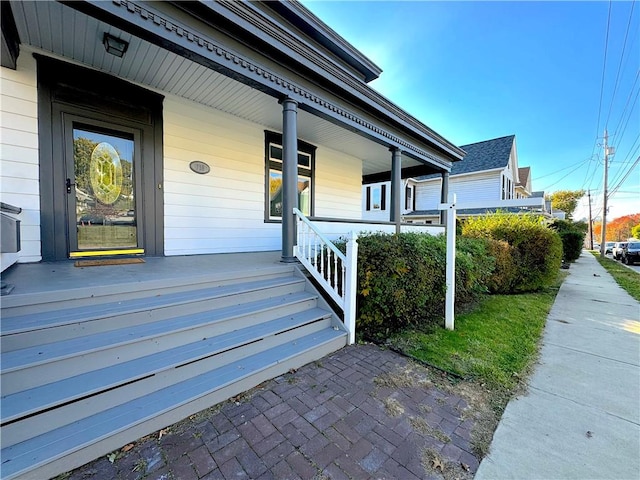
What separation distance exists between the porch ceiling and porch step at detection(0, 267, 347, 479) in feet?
9.83

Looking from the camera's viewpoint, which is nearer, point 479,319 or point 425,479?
point 425,479

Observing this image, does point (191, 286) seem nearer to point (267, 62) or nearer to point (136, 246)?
point (136, 246)

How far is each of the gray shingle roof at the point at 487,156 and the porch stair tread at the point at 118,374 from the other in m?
16.7

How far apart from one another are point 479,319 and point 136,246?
19.3ft

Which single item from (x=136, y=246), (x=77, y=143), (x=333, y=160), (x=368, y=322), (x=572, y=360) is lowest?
(x=572, y=360)

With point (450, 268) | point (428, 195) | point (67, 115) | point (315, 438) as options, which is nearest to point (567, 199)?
point (428, 195)

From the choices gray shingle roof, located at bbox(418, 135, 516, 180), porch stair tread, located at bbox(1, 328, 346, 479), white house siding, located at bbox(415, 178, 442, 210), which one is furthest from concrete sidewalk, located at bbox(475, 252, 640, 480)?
white house siding, located at bbox(415, 178, 442, 210)

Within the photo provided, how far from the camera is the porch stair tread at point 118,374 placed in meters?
1.61

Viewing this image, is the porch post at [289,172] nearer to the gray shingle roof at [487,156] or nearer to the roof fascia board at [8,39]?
the roof fascia board at [8,39]

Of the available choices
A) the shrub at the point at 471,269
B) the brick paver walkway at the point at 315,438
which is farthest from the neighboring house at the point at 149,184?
the shrub at the point at 471,269

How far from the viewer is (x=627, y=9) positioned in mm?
8945

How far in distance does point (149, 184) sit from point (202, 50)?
2365 millimetres

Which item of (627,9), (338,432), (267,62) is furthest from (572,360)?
(627,9)

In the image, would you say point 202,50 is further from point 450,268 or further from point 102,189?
point 450,268
